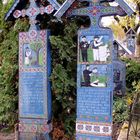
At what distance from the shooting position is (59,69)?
5.38 meters

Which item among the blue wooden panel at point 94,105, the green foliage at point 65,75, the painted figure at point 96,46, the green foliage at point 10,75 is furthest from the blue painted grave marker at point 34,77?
the painted figure at point 96,46

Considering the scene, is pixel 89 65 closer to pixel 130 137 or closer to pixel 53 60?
pixel 53 60

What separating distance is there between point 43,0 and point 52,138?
2441mm

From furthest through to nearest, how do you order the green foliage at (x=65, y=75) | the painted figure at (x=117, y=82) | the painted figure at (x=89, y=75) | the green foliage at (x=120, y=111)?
1. the painted figure at (x=117, y=82)
2. the green foliage at (x=120, y=111)
3. the green foliage at (x=65, y=75)
4. the painted figure at (x=89, y=75)

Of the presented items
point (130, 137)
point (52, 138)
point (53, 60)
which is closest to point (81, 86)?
point (53, 60)

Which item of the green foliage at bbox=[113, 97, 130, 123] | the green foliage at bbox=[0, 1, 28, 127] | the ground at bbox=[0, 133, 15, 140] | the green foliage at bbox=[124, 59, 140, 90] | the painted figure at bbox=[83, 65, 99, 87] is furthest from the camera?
the green foliage at bbox=[124, 59, 140, 90]

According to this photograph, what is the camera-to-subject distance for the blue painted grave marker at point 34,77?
5355mm

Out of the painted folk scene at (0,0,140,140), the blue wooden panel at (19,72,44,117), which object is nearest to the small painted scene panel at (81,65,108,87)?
the painted folk scene at (0,0,140,140)

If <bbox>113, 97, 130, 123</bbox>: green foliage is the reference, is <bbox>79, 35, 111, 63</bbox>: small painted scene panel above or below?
above

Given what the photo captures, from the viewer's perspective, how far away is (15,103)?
5934mm

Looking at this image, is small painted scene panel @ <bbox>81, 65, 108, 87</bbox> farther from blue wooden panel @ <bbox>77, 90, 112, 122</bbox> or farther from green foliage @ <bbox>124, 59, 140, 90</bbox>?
green foliage @ <bbox>124, 59, 140, 90</bbox>

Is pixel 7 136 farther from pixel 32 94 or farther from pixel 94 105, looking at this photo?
pixel 94 105

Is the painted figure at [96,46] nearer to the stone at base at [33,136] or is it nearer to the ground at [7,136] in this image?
the stone at base at [33,136]

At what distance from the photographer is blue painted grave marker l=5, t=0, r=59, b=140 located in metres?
5.36
